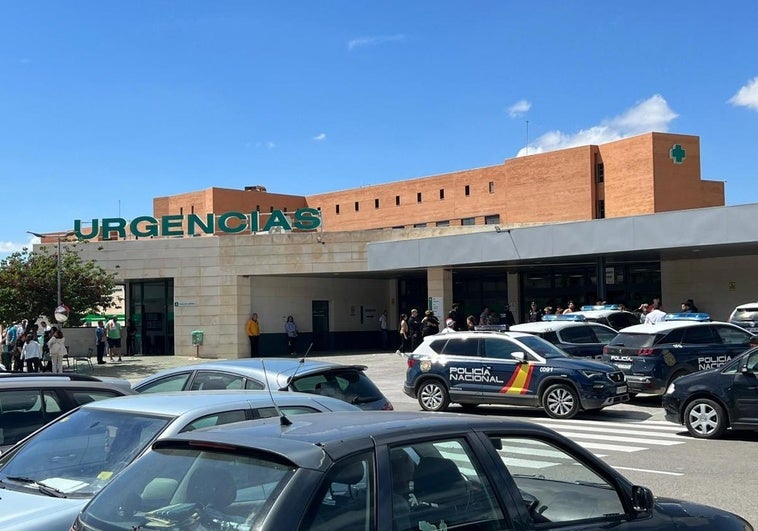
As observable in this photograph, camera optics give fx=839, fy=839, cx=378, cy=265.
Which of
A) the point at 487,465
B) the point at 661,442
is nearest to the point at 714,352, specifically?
the point at 661,442

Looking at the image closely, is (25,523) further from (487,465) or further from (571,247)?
(571,247)

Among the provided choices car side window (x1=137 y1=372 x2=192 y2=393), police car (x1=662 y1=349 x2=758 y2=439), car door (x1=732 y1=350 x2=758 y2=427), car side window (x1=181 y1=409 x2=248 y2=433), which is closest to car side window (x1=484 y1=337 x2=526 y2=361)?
police car (x1=662 y1=349 x2=758 y2=439)

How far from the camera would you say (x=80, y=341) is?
32906 millimetres

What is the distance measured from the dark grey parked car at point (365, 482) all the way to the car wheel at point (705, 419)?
31.4 feet

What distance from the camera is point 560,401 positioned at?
53.3ft

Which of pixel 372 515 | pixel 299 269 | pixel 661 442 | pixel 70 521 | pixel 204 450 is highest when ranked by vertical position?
pixel 299 269

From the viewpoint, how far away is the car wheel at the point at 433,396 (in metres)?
17.4

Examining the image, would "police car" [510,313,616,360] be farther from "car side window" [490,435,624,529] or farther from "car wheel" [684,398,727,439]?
"car side window" [490,435,624,529]

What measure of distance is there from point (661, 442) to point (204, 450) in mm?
11138

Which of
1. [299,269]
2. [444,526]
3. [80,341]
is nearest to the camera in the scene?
[444,526]

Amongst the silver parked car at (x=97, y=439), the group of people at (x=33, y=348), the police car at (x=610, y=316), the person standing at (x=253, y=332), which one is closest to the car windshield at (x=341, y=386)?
the silver parked car at (x=97, y=439)

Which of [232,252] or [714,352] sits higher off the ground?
[232,252]

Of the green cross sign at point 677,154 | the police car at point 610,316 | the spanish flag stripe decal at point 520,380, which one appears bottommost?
the spanish flag stripe decal at point 520,380

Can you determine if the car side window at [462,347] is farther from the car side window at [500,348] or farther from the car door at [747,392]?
the car door at [747,392]
